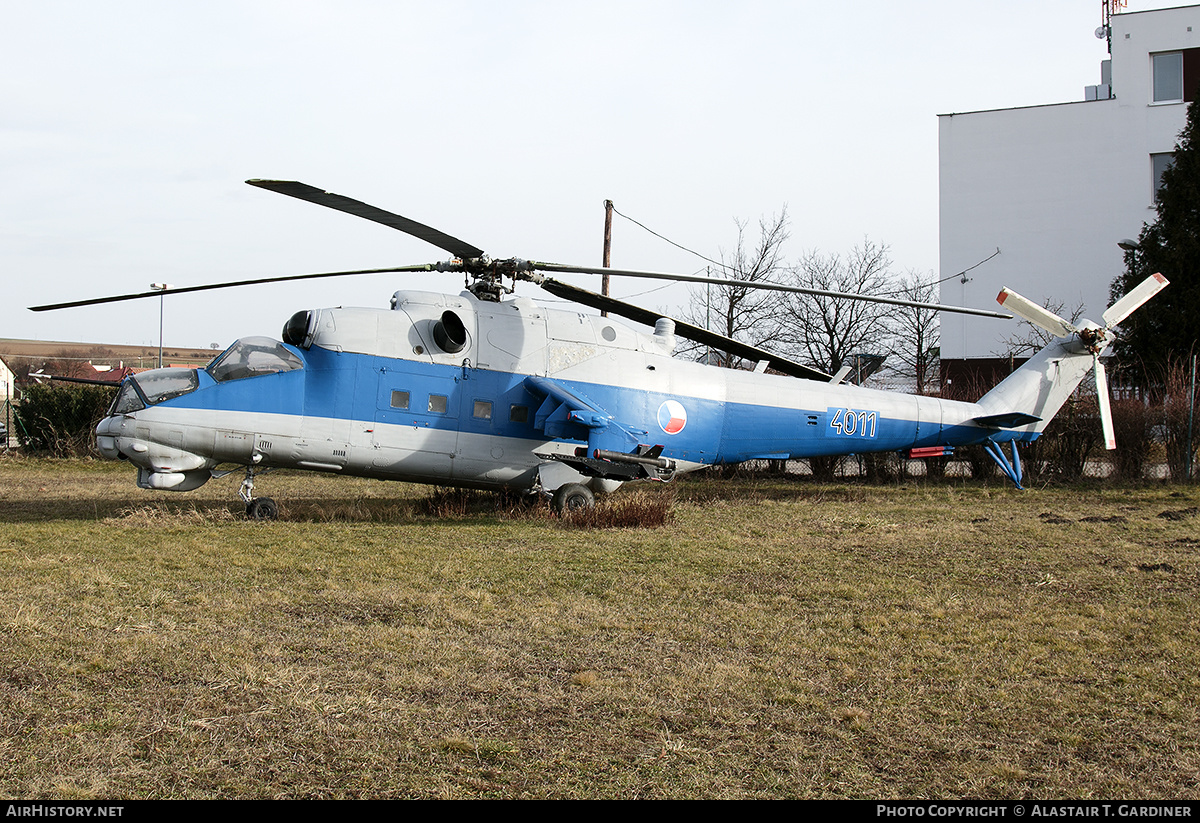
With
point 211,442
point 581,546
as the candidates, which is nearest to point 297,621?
point 581,546

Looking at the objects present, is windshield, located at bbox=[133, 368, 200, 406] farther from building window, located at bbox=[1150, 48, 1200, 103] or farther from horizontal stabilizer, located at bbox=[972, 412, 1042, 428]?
building window, located at bbox=[1150, 48, 1200, 103]

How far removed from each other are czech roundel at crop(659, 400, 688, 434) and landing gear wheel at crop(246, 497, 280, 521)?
587cm

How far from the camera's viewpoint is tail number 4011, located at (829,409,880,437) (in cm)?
1509

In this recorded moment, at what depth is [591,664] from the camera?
18.9 feet

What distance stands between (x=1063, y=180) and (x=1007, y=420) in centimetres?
2694

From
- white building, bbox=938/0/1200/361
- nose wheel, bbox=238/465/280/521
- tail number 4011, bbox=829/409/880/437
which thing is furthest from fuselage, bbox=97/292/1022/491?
white building, bbox=938/0/1200/361

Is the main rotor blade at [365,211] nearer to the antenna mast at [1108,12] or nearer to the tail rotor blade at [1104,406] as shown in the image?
the tail rotor blade at [1104,406]

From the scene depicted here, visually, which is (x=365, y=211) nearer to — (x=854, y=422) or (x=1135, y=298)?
(x=854, y=422)

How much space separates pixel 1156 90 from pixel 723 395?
3284cm

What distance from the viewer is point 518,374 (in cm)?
1295

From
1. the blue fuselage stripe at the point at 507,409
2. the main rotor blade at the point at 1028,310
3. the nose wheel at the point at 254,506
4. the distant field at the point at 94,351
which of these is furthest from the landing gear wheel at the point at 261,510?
the distant field at the point at 94,351

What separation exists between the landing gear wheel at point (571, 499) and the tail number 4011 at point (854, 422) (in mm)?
4901

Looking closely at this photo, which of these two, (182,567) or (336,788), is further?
(182,567)
